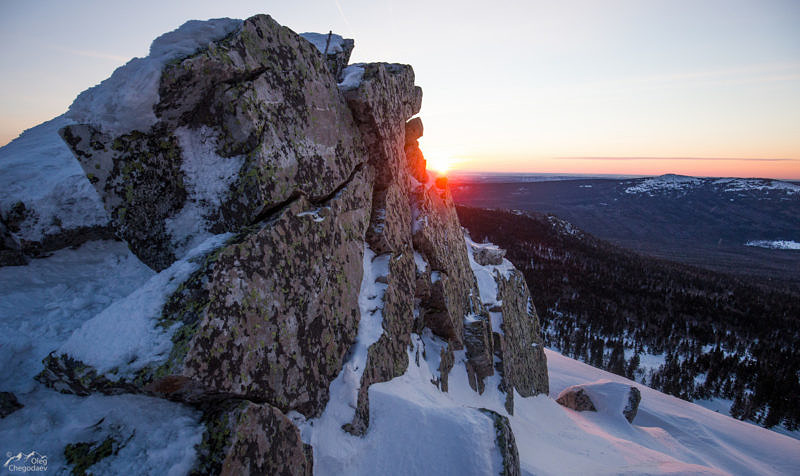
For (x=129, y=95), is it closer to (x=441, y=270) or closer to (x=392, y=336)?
(x=392, y=336)

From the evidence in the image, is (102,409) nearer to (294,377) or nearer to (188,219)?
(294,377)

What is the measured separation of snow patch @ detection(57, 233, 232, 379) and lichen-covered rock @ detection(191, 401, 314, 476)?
94 centimetres

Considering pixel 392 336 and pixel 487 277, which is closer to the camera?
pixel 392 336

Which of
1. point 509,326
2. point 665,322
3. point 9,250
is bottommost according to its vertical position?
point 665,322

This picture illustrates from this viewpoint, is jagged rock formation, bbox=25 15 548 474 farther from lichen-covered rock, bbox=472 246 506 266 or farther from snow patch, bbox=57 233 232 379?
lichen-covered rock, bbox=472 246 506 266

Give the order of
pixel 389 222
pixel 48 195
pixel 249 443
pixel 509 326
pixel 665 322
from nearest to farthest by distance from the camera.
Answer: pixel 249 443, pixel 48 195, pixel 389 222, pixel 509 326, pixel 665 322

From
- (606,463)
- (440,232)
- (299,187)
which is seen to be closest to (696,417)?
(606,463)

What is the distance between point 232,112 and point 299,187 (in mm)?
1436

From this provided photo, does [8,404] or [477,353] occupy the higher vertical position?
[8,404]

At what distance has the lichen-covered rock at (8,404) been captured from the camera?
3.60 metres

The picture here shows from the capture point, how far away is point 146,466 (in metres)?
3.32

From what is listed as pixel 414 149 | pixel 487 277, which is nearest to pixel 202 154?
pixel 414 149

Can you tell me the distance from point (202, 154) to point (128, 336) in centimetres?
287

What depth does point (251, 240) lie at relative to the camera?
4.59m
